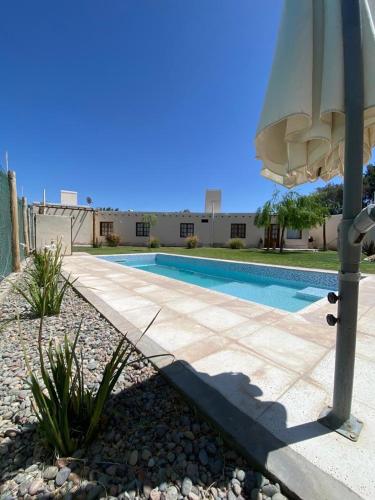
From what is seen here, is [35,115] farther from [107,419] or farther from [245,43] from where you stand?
[107,419]

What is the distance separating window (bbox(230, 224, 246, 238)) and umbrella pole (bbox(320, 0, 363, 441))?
2029 cm

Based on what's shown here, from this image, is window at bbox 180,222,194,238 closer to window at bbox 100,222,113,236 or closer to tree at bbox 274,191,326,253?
window at bbox 100,222,113,236

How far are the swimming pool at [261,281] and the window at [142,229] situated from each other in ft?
31.9

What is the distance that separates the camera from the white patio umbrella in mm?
1087

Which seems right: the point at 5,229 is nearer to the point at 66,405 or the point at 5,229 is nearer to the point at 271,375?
the point at 66,405

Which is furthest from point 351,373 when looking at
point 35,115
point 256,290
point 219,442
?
point 35,115

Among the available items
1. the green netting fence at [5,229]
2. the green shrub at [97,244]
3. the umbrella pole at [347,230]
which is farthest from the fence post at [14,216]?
the green shrub at [97,244]

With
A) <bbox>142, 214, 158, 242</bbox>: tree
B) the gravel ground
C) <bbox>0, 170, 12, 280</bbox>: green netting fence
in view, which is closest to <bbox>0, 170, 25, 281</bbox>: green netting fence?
<bbox>0, 170, 12, 280</bbox>: green netting fence

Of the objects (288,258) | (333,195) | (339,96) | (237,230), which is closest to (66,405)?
(339,96)

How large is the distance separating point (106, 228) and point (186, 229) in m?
7.66

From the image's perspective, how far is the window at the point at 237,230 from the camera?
2112 centimetres

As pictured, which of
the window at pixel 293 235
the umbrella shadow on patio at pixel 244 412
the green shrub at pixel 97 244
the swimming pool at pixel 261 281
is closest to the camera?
the umbrella shadow on patio at pixel 244 412

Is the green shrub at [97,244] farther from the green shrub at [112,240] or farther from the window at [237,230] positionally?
the window at [237,230]

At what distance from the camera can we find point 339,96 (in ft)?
3.55
